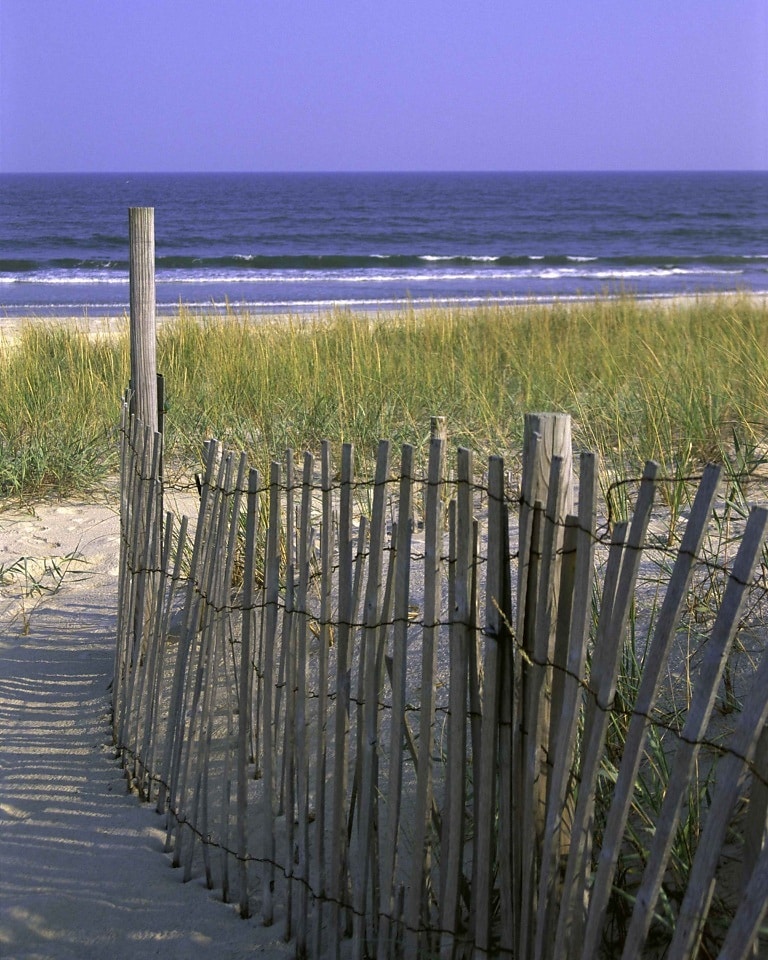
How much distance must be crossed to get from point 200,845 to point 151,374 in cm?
155

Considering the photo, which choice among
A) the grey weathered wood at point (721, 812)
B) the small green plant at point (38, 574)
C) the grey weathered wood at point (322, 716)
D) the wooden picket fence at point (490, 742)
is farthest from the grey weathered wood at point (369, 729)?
the small green plant at point (38, 574)

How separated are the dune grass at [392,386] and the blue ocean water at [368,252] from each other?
8.32ft

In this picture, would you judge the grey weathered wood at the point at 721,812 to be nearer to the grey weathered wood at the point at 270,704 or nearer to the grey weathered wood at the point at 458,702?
the grey weathered wood at the point at 458,702

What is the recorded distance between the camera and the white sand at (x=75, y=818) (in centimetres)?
211

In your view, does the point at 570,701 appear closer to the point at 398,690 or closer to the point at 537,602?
the point at 537,602

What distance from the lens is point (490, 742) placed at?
166 centimetres

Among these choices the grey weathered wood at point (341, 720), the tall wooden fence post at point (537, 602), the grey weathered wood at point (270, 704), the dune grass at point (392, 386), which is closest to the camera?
the tall wooden fence post at point (537, 602)

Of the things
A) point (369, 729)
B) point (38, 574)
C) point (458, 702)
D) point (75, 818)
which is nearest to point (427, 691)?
point (458, 702)

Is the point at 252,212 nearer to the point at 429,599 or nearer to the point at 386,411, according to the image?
the point at 386,411

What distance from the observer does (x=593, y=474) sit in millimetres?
1463

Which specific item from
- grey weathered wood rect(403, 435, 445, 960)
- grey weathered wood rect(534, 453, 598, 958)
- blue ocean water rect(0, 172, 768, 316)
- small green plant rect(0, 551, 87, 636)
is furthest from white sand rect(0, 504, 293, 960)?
blue ocean water rect(0, 172, 768, 316)

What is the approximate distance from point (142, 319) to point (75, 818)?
154 cm

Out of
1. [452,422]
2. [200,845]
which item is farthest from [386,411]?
[200,845]

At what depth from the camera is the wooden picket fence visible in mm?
1380
